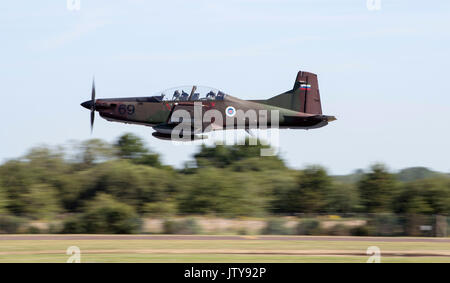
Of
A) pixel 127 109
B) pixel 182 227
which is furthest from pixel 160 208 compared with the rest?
pixel 127 109

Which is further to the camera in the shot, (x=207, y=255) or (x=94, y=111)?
(x=94, y=111)

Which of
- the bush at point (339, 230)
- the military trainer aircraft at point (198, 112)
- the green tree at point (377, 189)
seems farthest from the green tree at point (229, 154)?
the military trainer aircraft at point (198, 112)

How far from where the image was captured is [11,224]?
1416 inches

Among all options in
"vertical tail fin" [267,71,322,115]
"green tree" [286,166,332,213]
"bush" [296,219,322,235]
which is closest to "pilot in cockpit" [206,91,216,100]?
"vertical tail fin" [267,71,322,115]

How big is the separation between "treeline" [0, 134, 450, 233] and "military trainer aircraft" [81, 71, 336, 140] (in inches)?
680

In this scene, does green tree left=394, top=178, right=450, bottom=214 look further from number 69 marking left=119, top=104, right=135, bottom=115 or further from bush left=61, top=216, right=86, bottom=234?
number 69 marking left=119, top=104, right=135, bottom=115

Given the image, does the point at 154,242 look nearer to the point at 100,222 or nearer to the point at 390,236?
the point at 100,222

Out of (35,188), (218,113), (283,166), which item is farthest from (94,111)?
(283,166)

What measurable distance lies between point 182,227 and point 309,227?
754cm

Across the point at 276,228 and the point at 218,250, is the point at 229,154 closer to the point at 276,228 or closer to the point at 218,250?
the point at 276,228

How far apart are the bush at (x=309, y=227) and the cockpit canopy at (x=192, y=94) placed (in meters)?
14.1
